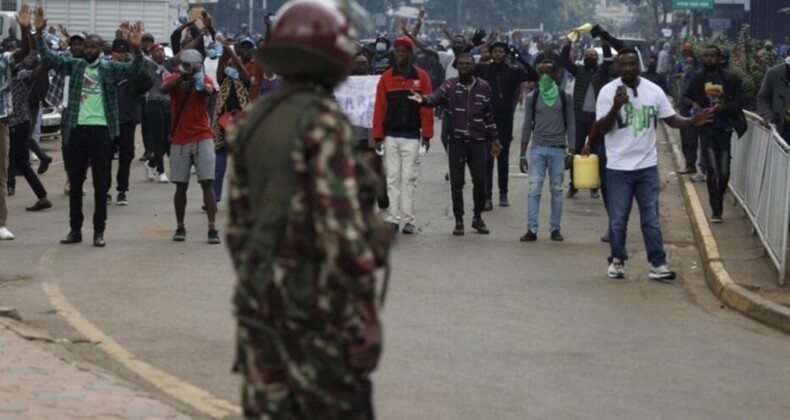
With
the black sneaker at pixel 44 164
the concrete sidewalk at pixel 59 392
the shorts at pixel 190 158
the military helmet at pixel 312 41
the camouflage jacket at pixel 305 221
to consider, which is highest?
the military helmet at pixel 312 41

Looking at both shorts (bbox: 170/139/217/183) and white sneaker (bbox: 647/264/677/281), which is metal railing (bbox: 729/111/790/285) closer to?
white sneaker (bbox: 647/264/677/281)

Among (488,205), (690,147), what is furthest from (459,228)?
(690,147)

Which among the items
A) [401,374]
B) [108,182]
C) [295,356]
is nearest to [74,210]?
[108,182]

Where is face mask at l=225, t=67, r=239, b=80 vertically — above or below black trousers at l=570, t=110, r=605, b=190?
above

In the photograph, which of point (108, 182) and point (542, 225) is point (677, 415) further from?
point (542, 225)

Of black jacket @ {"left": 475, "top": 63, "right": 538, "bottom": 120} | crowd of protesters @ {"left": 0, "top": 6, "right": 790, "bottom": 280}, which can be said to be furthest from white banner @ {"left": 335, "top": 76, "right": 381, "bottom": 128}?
black jacket @ {"left": 475, "top": 63, "right": 538, "bottom": 120}

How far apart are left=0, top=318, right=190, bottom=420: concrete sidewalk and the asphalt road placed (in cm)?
28

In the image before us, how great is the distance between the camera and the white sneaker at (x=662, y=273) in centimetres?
1391

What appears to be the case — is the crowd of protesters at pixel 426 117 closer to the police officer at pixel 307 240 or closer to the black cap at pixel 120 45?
the black cap at pixel 120 45

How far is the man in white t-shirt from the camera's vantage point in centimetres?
1348

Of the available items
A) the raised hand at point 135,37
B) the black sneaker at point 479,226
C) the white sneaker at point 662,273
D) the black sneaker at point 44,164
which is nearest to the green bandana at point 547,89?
the black sneaker at point 479,226

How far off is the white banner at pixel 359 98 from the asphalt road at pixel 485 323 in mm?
1281

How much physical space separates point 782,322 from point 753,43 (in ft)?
46.8

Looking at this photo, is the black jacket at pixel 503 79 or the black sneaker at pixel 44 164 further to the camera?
the black sneaker at pixel 44 164
